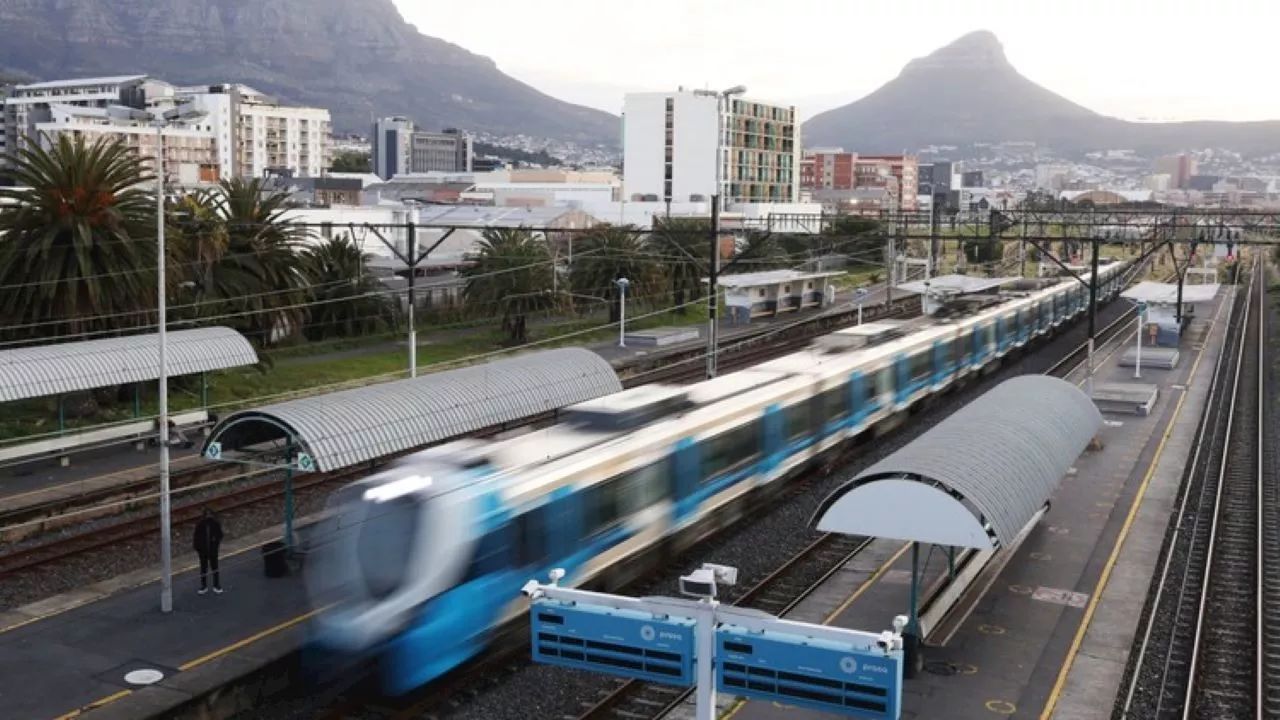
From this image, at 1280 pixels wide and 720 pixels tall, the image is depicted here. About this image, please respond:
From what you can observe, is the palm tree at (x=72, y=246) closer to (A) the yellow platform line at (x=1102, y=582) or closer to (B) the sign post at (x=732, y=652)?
Answer: (A) the yellow platform line at (x=1102, y=582)

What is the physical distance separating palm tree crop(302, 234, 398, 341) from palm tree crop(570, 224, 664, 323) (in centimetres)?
958

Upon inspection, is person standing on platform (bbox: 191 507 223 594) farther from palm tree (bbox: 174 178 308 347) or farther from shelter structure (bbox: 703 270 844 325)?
shelter structure (bbox: 703 270 844 325)

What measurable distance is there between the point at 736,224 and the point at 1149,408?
58453mm

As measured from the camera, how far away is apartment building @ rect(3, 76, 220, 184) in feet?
317

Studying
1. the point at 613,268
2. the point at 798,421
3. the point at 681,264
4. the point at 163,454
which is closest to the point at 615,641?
the point at 163,454

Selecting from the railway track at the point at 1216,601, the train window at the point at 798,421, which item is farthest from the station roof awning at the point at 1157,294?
the train window at the point at 798,421

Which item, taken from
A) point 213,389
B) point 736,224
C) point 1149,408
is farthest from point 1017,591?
point 736,224

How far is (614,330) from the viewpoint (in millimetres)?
51156

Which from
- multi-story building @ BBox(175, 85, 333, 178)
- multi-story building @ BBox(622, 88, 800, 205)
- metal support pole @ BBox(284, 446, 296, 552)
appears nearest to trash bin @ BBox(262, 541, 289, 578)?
metal support pole @ BBox(284, 446, 296, 552)

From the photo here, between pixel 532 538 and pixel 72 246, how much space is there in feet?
64.9

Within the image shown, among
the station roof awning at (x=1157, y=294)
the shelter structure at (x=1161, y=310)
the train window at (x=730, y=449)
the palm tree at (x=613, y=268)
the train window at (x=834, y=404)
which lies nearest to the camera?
the train window at (x=730, y=449)

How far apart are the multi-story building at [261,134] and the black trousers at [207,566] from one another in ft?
415

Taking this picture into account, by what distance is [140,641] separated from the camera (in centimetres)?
1529

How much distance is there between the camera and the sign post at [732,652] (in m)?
8.84
